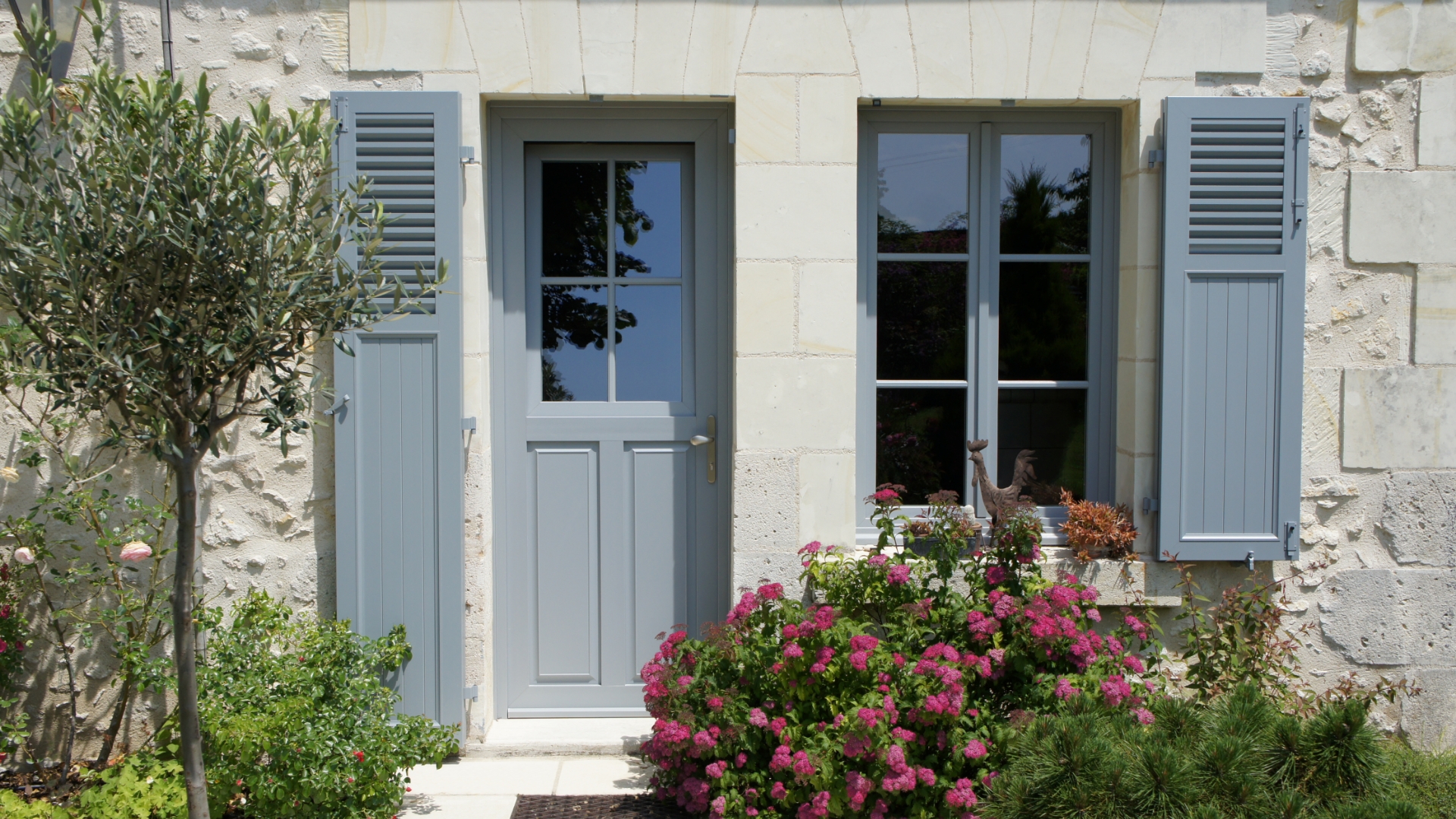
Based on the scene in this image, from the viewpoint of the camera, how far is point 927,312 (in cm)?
363

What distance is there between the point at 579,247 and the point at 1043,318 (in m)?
1.79

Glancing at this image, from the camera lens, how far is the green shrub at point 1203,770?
2.38 meters

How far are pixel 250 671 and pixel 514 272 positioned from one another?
1626 mm

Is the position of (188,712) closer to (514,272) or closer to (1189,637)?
(514,272)

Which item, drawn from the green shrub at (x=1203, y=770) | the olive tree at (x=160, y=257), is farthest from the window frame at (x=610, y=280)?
the green shrub at (x=1203, y=770)

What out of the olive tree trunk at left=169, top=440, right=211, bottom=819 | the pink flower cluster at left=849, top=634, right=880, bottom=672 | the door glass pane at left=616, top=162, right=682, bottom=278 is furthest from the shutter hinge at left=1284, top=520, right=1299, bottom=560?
the olive tree trunk at left=169, top=440, right=211, bottom=819

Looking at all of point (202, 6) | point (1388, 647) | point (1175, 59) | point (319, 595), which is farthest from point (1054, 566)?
point (202, 6)

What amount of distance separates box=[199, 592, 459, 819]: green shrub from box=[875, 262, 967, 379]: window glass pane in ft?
6.86

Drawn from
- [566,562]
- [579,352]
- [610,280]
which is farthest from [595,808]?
[610,280]

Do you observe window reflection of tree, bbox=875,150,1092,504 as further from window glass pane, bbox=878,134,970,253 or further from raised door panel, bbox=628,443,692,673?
raised door panel, bbox=628,443,692,673

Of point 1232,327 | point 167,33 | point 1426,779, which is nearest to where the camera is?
point 1426,779

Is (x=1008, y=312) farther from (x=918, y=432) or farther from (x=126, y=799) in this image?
(x=126, y=799)

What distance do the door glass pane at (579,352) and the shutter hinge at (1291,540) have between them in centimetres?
251

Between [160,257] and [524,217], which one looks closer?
[160,257]
